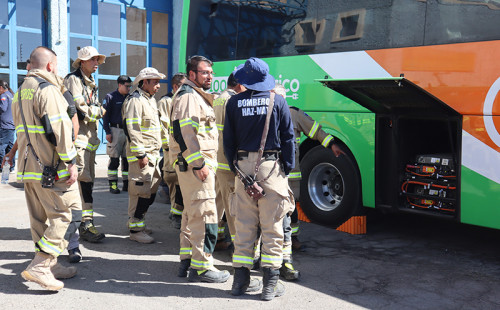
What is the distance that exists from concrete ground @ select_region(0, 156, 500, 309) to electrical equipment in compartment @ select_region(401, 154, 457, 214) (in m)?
0.50

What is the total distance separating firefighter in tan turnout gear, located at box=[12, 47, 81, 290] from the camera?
14.3ft

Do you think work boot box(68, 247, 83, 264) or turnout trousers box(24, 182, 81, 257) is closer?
turnout trousers box(24, 182, 81, 257)

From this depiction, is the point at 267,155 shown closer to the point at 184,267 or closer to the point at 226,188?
the point at 226,188

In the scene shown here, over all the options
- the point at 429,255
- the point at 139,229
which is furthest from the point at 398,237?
the point at 139,229

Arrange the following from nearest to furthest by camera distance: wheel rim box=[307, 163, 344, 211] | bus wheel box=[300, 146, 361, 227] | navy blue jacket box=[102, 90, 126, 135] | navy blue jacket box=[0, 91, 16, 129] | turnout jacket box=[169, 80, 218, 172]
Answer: turnout jacket box=[169, 80, 218, 172]
bus wheel box=[300, 146, 361, 227]
wheel rim box=[307, 163, 344, 211]
navy blue jacket box=[102, 90, 126, 135]
navy blue jacket box=[0, 91, 16, 129]

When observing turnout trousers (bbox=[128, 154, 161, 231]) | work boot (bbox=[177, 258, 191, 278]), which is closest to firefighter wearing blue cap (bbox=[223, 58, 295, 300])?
work boot (bbox=[177, 258, 191, 278])

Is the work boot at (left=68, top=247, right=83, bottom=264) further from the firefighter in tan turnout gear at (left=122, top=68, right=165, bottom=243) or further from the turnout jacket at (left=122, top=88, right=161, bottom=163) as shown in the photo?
the turnout jacket at (left=122, top=88, right=161, bottom=163)

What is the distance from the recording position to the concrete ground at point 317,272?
14.0 feet

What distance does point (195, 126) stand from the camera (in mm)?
4598

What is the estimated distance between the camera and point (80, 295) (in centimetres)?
434

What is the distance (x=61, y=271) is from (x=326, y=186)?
12.3ft

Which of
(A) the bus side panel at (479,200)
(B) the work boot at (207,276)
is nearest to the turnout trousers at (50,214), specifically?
(B) the work boot at (207,276)

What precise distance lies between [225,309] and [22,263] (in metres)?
2.25

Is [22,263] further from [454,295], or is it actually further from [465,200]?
[465,200]
